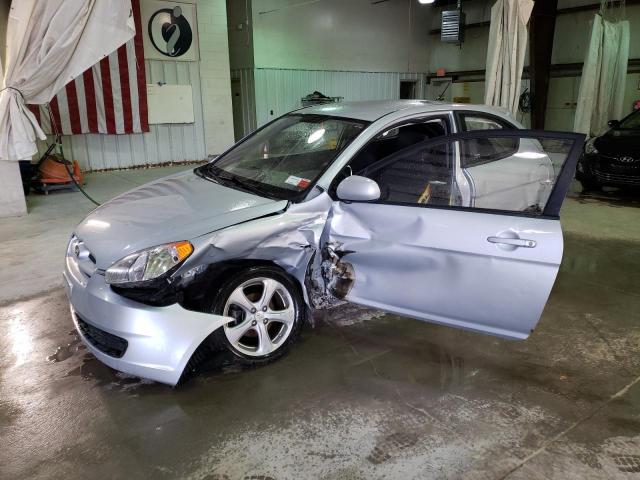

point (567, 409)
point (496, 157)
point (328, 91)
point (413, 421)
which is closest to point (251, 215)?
point (413, 421)

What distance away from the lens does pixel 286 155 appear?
345cm

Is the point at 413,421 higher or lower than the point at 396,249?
lower

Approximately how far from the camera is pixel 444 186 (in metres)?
2.87

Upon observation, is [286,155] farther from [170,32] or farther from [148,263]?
[170,32]

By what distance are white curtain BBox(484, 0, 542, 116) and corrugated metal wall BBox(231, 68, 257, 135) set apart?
7.19m

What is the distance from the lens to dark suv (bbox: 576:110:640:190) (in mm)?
7043

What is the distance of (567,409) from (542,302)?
0.59 m

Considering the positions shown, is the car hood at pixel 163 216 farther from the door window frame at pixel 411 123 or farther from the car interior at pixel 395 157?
the car interior at pixel 395 157

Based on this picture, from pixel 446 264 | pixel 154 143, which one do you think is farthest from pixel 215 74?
pixel 446 264

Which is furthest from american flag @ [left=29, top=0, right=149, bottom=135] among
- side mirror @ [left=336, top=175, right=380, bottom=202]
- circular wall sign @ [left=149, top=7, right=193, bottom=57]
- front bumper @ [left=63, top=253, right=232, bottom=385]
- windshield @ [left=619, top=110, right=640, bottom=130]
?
windshield @ [left=619, top=110, right=640, bottom=130]

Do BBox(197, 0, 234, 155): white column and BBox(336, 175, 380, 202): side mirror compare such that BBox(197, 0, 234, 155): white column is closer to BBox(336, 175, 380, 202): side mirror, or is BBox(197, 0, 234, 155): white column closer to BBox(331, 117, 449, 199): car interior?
BBox(331, 117, 449, 199): car interior

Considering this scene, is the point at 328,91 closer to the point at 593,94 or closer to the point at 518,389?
the point at 593,94

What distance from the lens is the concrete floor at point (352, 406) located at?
2.16 m

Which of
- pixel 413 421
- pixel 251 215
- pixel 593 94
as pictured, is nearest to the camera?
pixel 413 421
